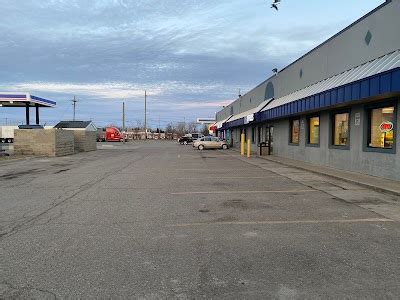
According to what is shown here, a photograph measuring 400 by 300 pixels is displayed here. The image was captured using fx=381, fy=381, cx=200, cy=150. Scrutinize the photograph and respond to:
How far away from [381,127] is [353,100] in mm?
1386

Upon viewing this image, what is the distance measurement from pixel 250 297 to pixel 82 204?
640 centimetres

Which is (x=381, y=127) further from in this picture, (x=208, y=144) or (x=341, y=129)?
(x=208, y=144)

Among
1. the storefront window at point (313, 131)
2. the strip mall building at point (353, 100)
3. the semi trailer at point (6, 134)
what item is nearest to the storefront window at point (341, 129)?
the strip mall building at point (353, 100)

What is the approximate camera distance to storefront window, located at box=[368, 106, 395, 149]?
1314cm

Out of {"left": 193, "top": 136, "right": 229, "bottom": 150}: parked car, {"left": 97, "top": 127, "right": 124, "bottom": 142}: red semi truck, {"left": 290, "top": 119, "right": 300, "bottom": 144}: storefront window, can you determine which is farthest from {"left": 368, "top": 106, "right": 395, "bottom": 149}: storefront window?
{"left": 97, "top": 127, "right": 124, "bottom": 142}: red semi truck

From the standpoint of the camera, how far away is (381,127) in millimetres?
13625

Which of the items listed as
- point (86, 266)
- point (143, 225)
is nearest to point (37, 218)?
point (143, 225)

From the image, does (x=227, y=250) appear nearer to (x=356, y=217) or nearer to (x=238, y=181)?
(x=356, y=217)

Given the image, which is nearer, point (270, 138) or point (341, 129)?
point (341, 129)

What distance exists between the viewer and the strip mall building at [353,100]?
500 inches

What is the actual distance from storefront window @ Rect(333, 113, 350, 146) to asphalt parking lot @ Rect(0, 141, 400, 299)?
573 cm

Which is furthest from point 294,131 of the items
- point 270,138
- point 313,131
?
point 270,138

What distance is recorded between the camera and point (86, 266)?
4.95 meters

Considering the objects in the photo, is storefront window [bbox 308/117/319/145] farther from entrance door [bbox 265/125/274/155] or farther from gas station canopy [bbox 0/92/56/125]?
gas station canopy [bbox 0/92/56/125]
